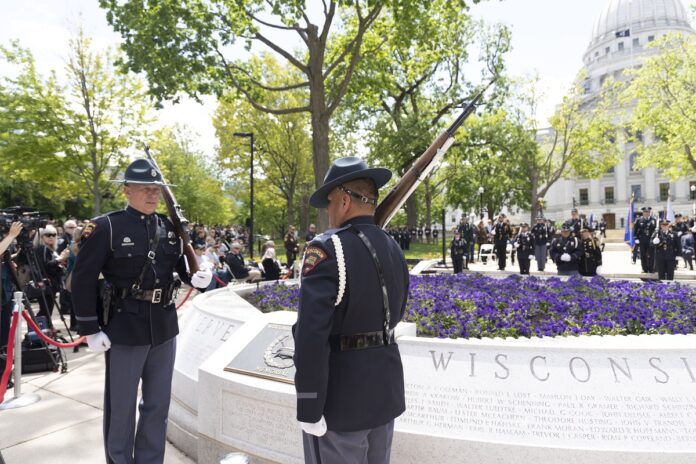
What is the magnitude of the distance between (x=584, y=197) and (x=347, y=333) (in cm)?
8531

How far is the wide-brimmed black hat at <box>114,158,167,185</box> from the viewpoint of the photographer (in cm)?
342

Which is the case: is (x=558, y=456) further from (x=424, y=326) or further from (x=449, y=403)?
(x=424, y=326)

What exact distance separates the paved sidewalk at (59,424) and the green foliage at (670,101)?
101 feet

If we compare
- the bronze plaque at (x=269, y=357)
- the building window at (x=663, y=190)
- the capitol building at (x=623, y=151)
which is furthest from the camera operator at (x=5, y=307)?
the building window at (x=663, y=190)

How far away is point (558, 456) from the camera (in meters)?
2.95

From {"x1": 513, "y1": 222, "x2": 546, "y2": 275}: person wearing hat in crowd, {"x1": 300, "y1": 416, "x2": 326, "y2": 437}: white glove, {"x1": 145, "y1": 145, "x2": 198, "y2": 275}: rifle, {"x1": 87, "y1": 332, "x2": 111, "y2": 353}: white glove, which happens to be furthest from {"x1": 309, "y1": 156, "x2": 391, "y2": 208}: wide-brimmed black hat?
{"x1": 513, "y1": 222, "x2": 546, "y2": 275}: person wearing hat in crowd

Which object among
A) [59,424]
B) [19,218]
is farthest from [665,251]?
[19,218]

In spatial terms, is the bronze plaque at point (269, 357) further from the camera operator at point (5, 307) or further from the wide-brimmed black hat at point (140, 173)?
the camera operator at point (5, 307)

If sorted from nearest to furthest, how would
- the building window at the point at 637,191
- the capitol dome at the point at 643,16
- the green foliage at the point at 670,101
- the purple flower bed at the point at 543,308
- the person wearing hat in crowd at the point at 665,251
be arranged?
the purple flower bed at the point at 543,308 < the person wearing hat in crowd at the point at 665,251 < the green foliage at the point at 670,101 < the building window at the point at 637,191 < the capitol dome at the point at 643,16

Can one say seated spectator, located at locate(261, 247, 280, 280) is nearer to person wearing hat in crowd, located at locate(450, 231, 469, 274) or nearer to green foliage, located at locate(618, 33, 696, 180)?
person wearing hat in crowd, located at locate(450, 231, 469, 274)

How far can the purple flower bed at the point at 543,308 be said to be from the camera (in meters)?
4.53

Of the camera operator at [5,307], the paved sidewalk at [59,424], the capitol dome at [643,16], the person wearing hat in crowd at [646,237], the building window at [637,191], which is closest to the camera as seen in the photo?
the paved sidewalk at [59,424]

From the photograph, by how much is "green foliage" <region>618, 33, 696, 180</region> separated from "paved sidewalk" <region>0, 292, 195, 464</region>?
101ft

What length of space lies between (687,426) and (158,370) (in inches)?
141
